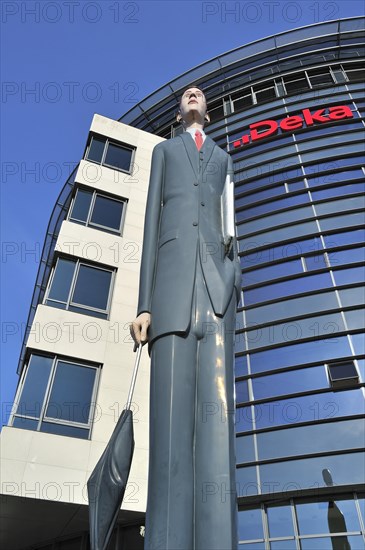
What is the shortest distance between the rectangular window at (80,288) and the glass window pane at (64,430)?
3871mm

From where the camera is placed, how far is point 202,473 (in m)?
2.81

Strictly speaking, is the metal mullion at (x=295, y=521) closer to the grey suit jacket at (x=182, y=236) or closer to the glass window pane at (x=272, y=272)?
the glass window pane at (x=272, y=272)

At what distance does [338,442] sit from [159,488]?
41.7ft

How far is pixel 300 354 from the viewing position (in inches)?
628

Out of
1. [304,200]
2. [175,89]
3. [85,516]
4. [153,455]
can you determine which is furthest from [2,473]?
[175,89]

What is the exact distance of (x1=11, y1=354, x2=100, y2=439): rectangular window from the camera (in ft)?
39.3

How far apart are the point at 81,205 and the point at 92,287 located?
3.72 metres

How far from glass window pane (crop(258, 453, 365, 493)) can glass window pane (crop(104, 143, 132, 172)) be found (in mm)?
12984

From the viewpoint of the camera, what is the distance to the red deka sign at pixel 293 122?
74.6 ft

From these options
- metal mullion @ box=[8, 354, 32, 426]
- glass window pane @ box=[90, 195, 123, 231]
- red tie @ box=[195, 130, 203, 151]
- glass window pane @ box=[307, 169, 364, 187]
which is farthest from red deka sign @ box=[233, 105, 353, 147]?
red tie @ box=[195, 130, 203, 151]

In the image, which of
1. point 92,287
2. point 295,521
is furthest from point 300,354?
point 92,287

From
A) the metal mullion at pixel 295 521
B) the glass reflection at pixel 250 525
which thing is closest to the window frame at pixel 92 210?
the glass reflection at pixel 250 525

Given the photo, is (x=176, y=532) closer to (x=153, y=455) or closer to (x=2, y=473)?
(x=153, y=455)

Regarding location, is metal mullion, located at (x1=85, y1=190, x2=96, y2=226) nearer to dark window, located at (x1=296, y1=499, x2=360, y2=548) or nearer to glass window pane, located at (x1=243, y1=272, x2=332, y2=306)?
glass window pane, located at (x1=243, y1=272, x2=332, y2=306)
